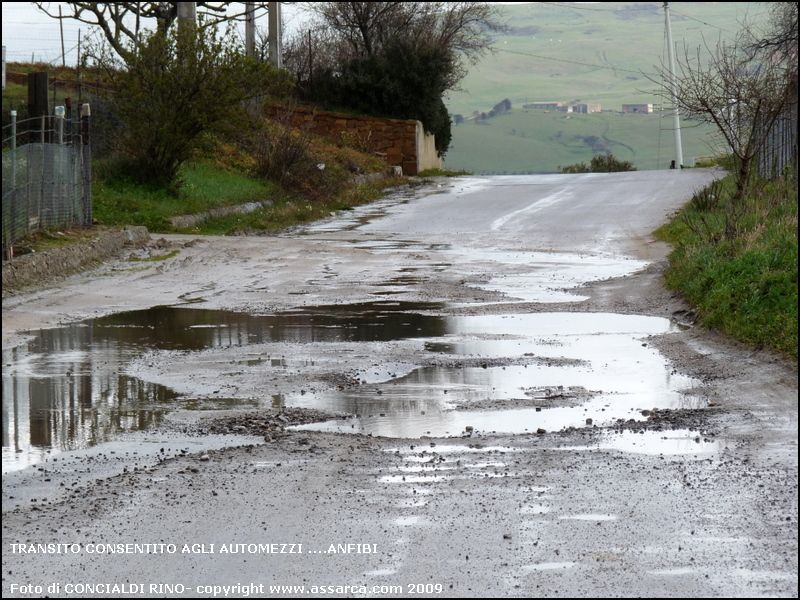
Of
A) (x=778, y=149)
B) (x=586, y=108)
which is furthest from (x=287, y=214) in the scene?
(x=586, y=108)

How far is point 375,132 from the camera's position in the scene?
42.2m

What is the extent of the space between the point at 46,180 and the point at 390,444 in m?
12.3

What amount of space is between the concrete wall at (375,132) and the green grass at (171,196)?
461 inches

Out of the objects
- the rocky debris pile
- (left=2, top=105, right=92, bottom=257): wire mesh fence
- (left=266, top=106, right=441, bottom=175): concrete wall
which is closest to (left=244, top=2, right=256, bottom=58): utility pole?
(left=266, top=106, right=441, bottom=175): concrete wall

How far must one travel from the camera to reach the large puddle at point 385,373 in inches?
334

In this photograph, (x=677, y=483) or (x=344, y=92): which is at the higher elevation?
(x=344, y=92)

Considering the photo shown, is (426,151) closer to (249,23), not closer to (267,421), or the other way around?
(249,23)

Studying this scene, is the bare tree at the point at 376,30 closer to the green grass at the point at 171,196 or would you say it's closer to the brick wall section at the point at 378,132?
the brick wall section at the point at 378,132

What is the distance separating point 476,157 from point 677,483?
113849 millimetres

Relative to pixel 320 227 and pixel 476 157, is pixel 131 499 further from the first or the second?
pixel 476 157

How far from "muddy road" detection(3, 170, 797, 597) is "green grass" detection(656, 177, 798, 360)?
11.7 inches

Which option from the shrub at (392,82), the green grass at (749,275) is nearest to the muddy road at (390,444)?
the green grass at (749,275)

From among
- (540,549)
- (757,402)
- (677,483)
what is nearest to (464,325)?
(757,402)

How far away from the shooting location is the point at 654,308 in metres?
14.0
